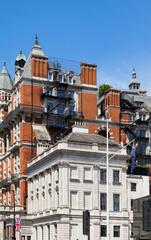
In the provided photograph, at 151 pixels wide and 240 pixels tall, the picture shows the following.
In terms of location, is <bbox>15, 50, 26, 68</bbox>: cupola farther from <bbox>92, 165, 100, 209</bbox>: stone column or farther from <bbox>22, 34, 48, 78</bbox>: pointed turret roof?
<bbox>92, 165, 100, 209</bbox>: stone column

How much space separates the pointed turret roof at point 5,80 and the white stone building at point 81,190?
38.8m

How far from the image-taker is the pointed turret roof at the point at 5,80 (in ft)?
329

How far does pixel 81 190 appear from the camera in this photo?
194 feet

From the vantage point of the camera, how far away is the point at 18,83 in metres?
82.2

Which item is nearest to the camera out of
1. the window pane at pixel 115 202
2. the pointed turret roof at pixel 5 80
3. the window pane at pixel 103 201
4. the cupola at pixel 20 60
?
the window pane at pixel 103 201

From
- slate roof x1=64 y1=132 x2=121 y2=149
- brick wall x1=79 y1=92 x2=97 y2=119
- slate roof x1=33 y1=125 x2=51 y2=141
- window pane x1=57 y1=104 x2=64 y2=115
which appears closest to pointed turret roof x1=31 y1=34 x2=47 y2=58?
window pane x1=57 y1=104 x2=64 y2=115

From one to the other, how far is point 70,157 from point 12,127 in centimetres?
2791

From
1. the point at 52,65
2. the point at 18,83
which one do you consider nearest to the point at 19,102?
the point at 18,83

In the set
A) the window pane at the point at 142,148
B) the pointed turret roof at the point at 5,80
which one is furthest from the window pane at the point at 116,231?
the pointed turret roof at the point at 5,80

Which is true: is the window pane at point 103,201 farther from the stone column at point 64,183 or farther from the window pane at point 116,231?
the stone column at point 64,183

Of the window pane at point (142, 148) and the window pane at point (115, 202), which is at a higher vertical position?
the window pane at point (142, 148)

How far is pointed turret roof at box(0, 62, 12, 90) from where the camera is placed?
10019cm

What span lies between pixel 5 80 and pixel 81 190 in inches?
1915

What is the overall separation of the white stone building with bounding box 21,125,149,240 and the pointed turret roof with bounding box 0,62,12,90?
38.8 meters
